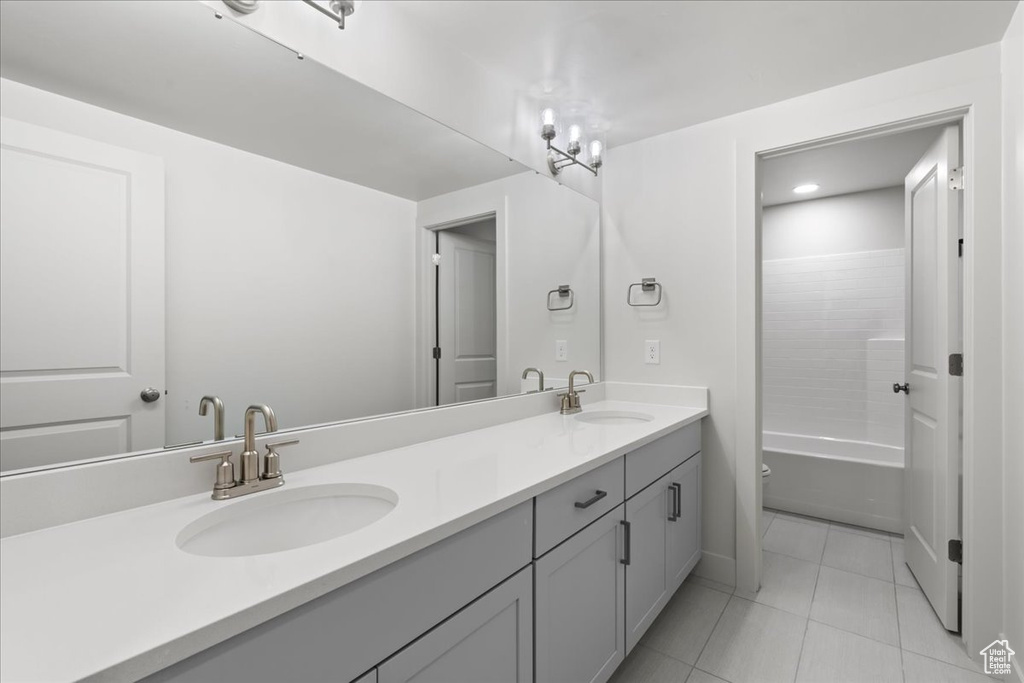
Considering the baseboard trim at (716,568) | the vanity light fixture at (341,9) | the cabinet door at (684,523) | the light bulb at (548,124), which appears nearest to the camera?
the vanity light fixture at (341,9)

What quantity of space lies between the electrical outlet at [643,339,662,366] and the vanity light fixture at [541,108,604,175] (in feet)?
3.03

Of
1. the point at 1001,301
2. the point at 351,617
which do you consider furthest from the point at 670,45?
the point at 351,617

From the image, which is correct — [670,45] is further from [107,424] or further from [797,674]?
[797,674]

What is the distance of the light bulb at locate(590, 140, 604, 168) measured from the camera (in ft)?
7.78

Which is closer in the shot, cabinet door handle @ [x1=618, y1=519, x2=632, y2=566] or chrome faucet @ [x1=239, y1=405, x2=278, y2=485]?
chrome faucet @ [x1=239, y1=405, x2=278, y2=485]

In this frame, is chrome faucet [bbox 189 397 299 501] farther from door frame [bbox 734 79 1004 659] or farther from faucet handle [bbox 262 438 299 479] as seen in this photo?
door frame [bbox 734 79 1004 659]

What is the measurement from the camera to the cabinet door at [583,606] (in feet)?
3.82

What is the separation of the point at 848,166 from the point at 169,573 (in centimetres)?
370

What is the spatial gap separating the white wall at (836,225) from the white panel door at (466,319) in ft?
9.65

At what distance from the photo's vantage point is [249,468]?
1.04 m

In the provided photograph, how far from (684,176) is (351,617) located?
2.34 metres

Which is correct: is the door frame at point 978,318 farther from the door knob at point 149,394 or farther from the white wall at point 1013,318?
the door knob at point 149,394

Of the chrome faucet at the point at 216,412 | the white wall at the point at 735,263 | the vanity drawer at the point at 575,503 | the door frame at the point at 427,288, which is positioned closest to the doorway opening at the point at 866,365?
the white wall at the point at 735,263

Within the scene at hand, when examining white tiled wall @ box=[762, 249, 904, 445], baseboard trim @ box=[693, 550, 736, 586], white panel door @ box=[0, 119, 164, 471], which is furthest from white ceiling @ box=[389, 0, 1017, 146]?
baseboard trim @ box=[693, 550, 736, 586]
